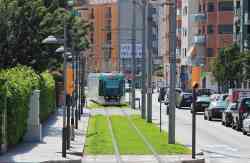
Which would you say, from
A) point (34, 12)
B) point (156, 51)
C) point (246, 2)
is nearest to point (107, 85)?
point (246, 2)

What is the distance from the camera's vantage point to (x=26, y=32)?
151ft

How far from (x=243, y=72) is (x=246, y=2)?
19.9 m

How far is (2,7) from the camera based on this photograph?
45656 millimetres

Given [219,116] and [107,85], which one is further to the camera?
[107,85]

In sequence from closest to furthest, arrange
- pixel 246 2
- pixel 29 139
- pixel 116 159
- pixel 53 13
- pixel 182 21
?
1. pixel 116 159
2. pixel 29 139
3. pixel 53 13
4. pixel 246 2
5. pixel 182 21

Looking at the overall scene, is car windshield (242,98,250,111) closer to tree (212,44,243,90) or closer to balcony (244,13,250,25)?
tree (212,44,243,90)

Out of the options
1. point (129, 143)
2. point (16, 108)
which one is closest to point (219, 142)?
point (129, 143)

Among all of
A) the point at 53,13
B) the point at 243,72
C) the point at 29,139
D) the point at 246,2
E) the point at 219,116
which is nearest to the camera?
the point at 29,139

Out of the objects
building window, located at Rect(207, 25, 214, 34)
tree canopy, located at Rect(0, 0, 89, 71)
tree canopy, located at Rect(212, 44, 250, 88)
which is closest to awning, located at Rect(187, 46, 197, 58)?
building window, located at Rect(207, 25, 214, 34)

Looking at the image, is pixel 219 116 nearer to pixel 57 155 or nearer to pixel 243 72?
pixel 243 72

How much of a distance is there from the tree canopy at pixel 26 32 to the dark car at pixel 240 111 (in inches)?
437

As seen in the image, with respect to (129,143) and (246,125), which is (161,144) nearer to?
(129,143)

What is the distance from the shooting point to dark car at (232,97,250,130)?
140 ft

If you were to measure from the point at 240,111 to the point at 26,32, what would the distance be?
12.5 metres
